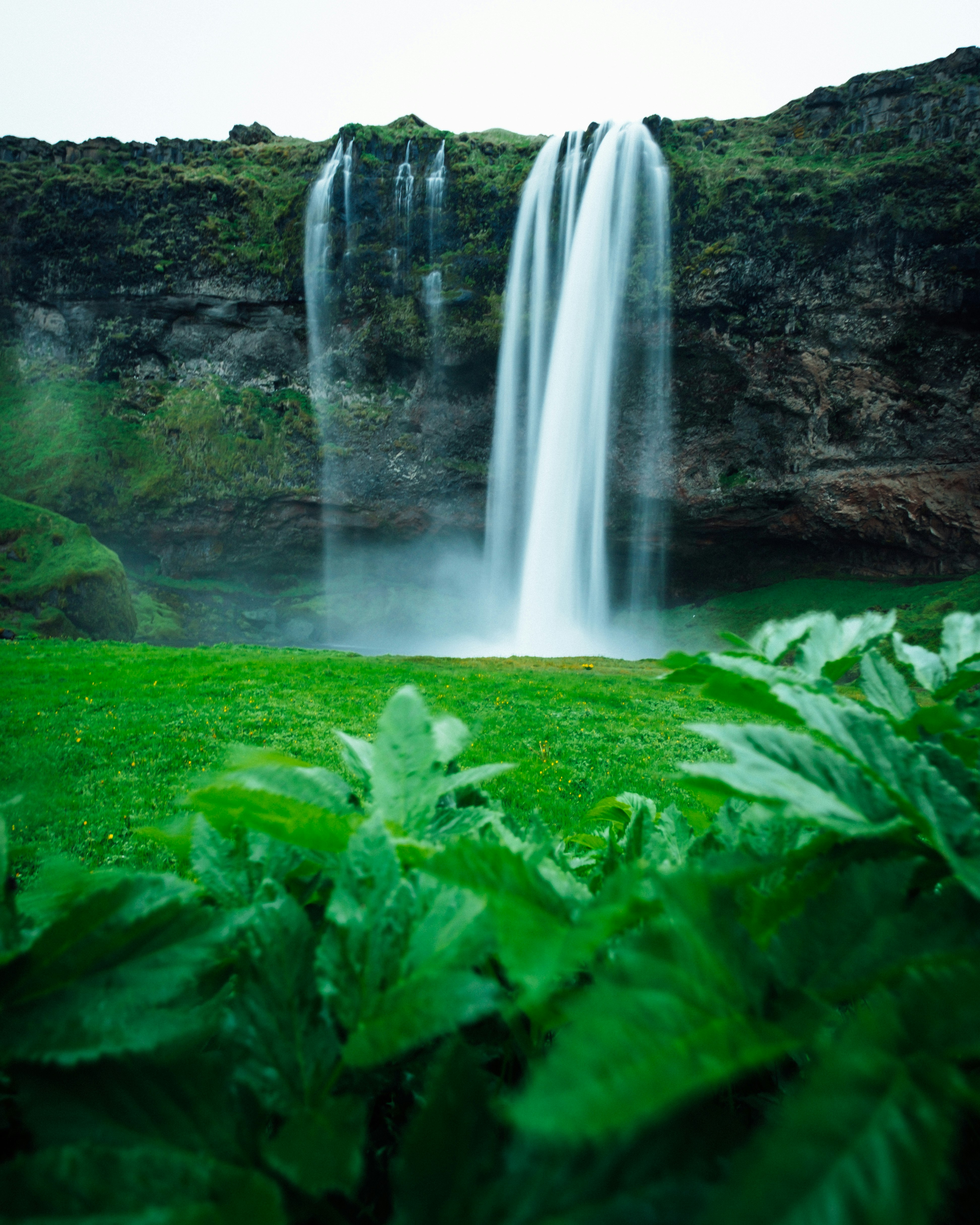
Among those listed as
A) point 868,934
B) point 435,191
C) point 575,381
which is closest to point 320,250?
point 435,191

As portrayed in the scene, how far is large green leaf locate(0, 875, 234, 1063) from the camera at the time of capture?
0.39 meters

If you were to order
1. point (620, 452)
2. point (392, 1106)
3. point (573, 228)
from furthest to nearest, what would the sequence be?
point (620, 452), point (573, 228), point (392, 1106)

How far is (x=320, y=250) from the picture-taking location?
1019 inches

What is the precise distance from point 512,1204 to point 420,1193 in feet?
0.16

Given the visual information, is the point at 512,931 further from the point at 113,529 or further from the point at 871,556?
the point at 113,529

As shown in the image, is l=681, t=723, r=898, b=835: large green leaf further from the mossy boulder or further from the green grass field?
the mossy boulder

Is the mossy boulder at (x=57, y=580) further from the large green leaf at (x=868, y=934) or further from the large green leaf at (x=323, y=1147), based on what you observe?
the large green leaf at (x=868, y=934)

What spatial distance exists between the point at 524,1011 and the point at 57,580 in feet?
63.0

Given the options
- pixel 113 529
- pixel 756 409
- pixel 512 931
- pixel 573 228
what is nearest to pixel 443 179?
pixel 573 228

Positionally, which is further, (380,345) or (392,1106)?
(380,345)

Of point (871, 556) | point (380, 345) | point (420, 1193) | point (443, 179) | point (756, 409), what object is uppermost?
point (443, 179)

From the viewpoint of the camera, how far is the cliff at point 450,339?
22297mm

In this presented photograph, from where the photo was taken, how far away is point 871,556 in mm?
25031

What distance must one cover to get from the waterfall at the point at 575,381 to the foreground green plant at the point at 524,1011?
24604 millimetres
